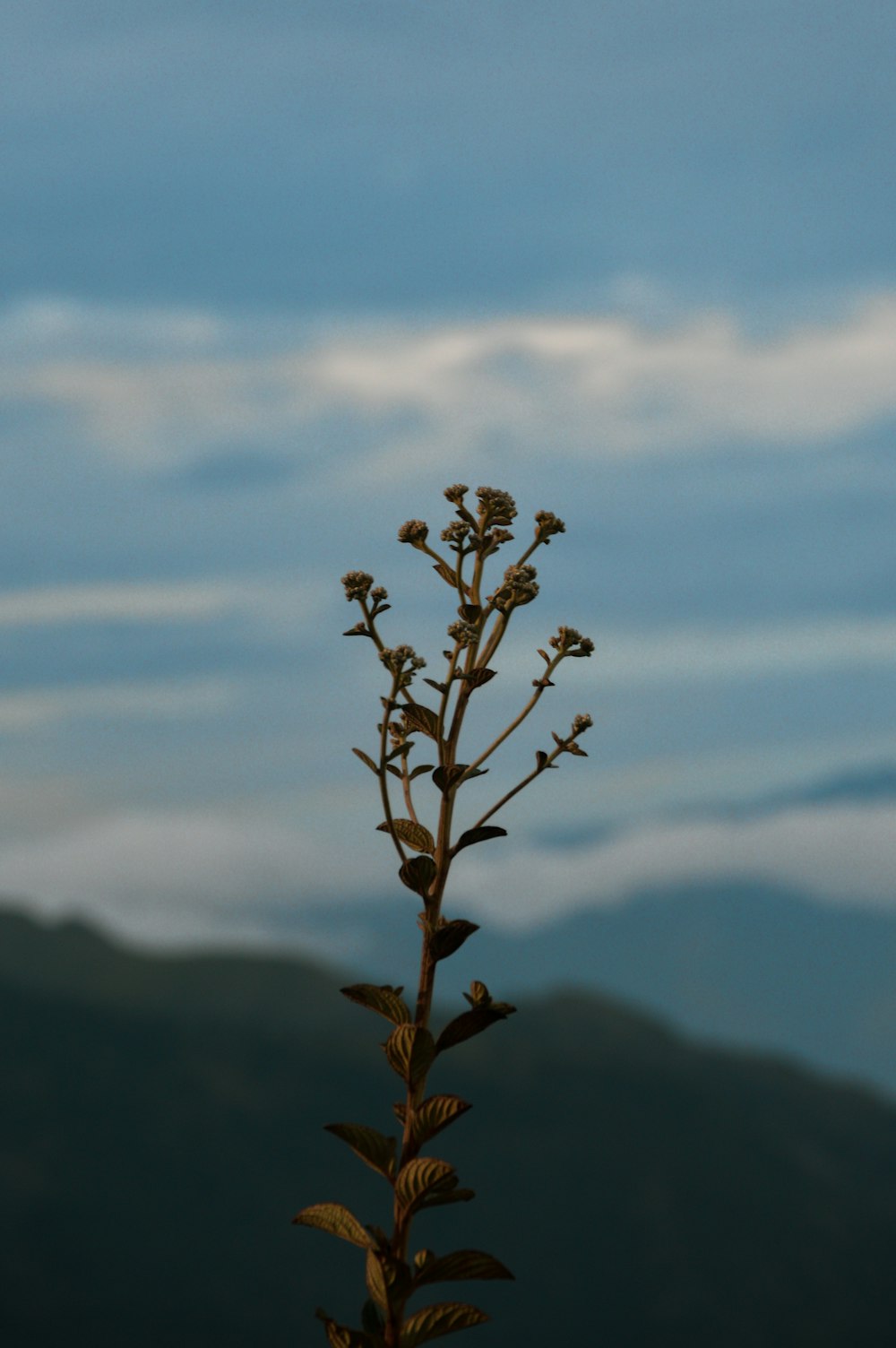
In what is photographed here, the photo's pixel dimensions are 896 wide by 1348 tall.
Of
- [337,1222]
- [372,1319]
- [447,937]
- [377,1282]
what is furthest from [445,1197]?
[447,937]

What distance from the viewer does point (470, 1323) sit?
667 cm

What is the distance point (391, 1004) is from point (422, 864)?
0.71 metres

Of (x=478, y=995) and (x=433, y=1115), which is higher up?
(x=478, y=995)

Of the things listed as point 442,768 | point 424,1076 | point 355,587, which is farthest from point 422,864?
point 355,587

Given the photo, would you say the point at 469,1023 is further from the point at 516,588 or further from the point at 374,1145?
the point at 516,588

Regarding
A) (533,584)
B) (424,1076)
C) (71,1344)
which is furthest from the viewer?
(71,1344)

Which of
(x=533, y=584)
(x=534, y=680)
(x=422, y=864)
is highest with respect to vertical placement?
(x=533, y=584)

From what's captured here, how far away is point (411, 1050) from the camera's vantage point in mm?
6391

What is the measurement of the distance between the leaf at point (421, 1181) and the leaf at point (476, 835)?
141 cm

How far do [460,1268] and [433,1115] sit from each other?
740 millimetres

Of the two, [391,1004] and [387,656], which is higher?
[387,656]

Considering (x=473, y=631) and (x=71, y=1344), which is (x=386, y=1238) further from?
(x=71, y=1344)

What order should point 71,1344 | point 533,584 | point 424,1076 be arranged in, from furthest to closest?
point 71,1344 → point 533,584 → point 424,1076

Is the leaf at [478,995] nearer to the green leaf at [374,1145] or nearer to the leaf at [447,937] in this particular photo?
the leaf at [447,937]
